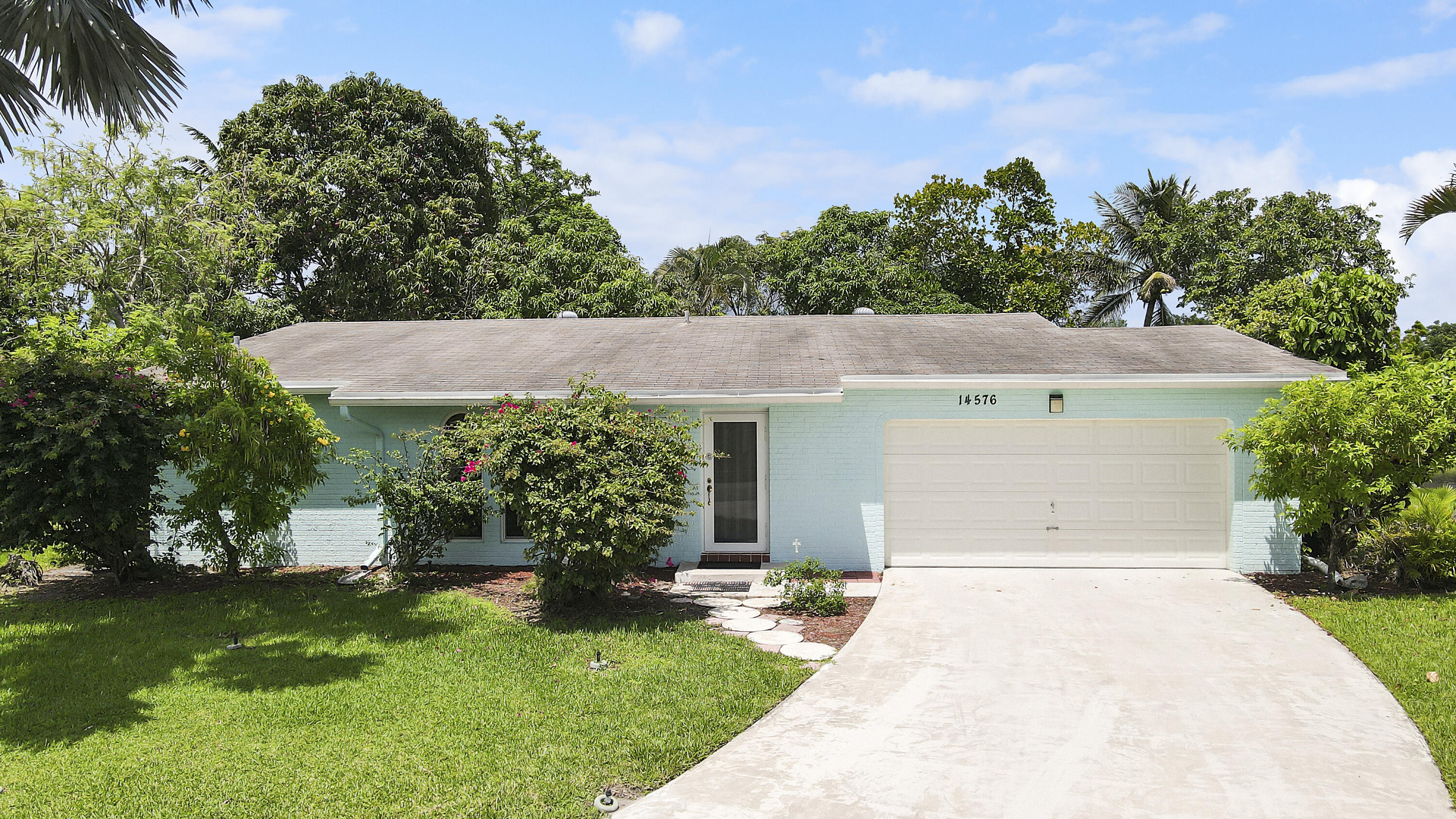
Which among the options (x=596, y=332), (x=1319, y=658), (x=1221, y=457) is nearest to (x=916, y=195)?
(x=596, y=332)

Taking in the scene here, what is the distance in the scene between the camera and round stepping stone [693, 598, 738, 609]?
9117mm

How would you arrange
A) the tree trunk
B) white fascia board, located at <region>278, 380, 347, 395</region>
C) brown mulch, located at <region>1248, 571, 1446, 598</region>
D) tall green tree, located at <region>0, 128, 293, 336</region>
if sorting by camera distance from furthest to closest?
1. tall green tree, located at <region>0, 128, 293, 336</region>
2. white fascia board, located at <region>278, 380, 347, 395</region>
3. the tree trunk
4. brown mulch, located at <region>1248, 571, 1446, 598</region>

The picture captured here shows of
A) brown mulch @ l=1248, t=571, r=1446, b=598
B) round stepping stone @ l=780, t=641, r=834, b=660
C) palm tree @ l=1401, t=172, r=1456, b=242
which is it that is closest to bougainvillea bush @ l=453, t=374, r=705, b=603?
round stepping stone @ l=780, t=641, r=834, b=660

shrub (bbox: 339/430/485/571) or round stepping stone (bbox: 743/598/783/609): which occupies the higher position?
shrub (bbox: 339/430/485/571)

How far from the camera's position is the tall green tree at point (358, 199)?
23938 millimetres

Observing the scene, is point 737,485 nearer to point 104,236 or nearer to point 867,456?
point 867,456

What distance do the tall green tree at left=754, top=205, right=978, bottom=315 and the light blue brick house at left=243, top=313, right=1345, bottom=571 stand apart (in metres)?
14.3

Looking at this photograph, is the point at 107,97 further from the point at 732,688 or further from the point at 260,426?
the point at 732,688

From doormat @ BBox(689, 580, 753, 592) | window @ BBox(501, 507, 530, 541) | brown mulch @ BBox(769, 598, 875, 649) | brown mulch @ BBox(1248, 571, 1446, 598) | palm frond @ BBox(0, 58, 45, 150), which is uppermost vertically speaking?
palm frond @ BBox(0, 58, 45, 150)

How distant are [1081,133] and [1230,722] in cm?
1390

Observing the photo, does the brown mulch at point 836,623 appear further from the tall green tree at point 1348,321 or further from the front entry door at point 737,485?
the tall green tree at point 1348,321

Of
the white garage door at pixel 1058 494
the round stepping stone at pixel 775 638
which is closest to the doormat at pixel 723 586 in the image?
the round stepping stone at pixel 775 638

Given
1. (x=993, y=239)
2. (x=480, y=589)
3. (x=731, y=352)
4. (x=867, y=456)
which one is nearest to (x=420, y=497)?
(x=480, y=589)

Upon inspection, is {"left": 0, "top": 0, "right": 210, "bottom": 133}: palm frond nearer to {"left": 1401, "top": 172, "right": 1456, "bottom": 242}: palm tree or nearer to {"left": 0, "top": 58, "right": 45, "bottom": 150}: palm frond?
{"left": 0, "top": 58, "right": 45, "bottom": 150}: palm frond
